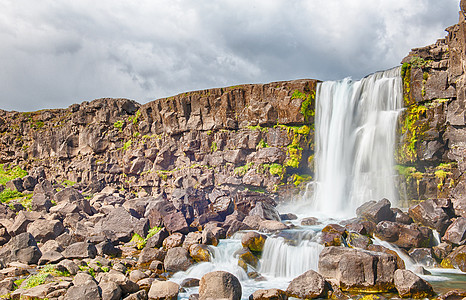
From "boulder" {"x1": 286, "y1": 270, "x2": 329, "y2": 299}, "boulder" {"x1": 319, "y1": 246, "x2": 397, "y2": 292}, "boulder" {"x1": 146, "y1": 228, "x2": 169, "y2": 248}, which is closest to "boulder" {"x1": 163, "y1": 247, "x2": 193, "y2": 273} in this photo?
"boulder" {"x1": 146, "y1": 228, "x2": 169, "y2": 248}

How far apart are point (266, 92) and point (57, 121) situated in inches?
1304

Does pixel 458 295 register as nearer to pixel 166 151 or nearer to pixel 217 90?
pixel 217 90

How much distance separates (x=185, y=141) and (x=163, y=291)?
880 inches

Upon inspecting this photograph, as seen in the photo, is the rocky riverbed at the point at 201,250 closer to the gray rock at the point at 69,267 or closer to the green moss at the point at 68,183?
the gray rock at the point at 69,267

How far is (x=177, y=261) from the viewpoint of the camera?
15234mm

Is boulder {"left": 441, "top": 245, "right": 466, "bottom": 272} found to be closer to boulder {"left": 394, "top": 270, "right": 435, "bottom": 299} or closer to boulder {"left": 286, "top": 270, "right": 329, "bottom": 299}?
boulder {"left": 394, "top": 270, "right": 435, "bottom": 299}

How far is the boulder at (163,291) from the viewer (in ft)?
38.9

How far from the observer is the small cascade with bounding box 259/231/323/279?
47.0 ft

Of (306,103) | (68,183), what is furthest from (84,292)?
(68,183)

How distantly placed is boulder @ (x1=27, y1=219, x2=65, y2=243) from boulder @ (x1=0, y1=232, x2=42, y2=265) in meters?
2.84

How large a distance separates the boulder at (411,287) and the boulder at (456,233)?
5226 mm

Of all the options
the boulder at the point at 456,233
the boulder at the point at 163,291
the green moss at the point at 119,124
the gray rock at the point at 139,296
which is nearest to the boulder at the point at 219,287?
the boulder at the point at 163,291

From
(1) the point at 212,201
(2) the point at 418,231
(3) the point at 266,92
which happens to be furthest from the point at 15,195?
(2) the point at 418,231

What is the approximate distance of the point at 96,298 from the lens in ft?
36.3
